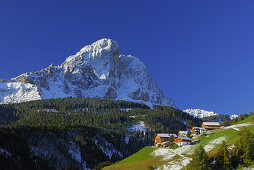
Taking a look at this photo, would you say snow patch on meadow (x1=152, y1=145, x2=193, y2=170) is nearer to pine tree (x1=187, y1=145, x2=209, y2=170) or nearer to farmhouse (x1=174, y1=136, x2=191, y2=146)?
pine tree (x1=187, y1=145, x2=209, y2=170)

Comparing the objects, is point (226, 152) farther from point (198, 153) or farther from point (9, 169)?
point (9, 169)

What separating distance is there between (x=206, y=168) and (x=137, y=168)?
3239cm

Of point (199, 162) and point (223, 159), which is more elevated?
point (223, 159)

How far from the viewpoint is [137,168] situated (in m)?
103

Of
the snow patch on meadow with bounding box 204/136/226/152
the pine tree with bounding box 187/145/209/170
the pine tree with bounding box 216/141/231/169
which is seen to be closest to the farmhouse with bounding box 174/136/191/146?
the snow patch on meadow with bounding box 204/136/226/152

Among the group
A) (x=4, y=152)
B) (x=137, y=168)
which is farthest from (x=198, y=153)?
(x=4, y=152)

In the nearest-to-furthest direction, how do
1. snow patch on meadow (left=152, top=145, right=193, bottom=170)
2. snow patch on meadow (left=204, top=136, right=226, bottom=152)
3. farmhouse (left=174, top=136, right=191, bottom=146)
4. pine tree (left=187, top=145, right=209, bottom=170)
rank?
1. pine tree (left=187, top=145, right=209, bottom=170)
2. snow patch on meadow (left=152, top=145, right=193, bottom=170)
3. snow patch on meadow (left=204, top=136, right=226, bottom=152)
4. farmhouse (left=174, top=136, right=191, bottom=146)

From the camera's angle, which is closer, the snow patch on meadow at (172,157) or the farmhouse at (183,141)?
the snow patch on meadow at (172,157)

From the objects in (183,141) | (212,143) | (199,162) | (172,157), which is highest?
(183,141)

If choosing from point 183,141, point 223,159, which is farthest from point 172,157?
point 223,159

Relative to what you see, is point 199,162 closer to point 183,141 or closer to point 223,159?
point 223,159

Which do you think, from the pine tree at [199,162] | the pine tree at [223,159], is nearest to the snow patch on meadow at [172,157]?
the pine tree at [199,162]

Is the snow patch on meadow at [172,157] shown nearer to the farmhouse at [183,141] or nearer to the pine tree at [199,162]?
the pine tree at [199,162]

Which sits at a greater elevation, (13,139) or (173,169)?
(13,139)
